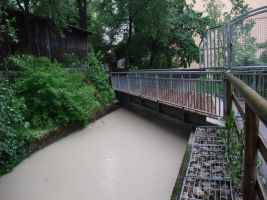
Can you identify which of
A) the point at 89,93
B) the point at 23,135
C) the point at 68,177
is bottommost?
the point at 68,177

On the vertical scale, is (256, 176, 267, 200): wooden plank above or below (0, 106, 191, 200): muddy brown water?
above

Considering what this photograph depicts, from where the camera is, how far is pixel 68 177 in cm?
509

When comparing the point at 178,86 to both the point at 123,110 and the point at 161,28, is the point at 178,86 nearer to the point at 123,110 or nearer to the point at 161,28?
the point at 123,110

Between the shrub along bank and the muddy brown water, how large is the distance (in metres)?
0.44

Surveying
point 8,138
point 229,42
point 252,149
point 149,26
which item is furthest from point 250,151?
point 149,26

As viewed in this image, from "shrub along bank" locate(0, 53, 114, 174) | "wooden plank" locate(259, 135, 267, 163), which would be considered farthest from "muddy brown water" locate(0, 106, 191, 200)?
"wooden plank" locate(259, 135, 267, 163)

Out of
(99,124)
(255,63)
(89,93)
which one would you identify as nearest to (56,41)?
(89,93)

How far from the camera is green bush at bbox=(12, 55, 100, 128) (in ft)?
24.5

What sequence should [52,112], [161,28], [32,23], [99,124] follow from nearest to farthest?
[52,112] < [99,124] < [32,23] < [161,28]

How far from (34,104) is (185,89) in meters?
4.32

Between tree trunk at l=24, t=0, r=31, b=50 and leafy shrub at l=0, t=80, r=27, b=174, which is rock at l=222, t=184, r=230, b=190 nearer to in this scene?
leafy shrub at l=0, t=80, r=27, b=174

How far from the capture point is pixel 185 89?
6039 mm

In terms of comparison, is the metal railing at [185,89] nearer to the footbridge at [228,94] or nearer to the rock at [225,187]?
the footbridge at [228,94]

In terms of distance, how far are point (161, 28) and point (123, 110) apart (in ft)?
18.0
